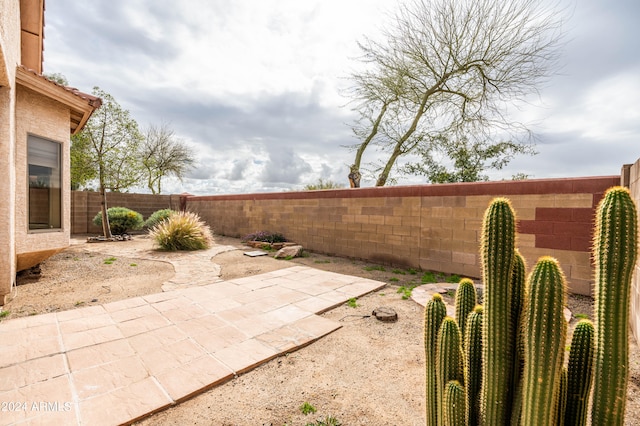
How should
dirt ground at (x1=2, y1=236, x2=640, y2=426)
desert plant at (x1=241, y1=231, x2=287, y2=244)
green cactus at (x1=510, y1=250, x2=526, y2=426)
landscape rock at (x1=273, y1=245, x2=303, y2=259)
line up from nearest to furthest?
green cactus at (x1=510, y1=250, x2=526, y2=426) < dirt ground at (x1=2, y1=236, x2=640, y2=426) < landscape rock at (x1=273, y1=245, x2=303, y2=259) < desert plant at (x1=241, y1=231, x2=287, y2=244)

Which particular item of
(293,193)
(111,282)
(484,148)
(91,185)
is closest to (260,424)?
(111,282)

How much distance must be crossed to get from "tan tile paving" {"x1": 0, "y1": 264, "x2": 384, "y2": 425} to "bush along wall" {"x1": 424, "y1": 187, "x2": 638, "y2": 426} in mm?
1764

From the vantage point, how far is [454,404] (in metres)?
1.30

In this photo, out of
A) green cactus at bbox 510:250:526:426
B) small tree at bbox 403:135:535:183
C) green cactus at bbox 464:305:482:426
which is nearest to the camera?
green cactus at bbox 510:250:526:426

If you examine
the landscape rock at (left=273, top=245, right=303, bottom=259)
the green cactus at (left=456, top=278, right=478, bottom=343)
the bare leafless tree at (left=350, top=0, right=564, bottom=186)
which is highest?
the bare leafless tree at (left=350, top=0, right=564, bottom=186)

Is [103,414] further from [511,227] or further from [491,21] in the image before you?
[491,21]

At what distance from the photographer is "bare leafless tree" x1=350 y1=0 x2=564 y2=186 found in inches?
325

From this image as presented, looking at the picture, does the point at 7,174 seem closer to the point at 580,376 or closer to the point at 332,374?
the point at 332,374

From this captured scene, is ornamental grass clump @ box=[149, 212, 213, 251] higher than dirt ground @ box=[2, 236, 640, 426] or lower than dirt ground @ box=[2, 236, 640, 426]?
higher

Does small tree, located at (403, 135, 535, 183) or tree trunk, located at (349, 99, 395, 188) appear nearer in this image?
small tree, located at (403, 135, 535, 183)

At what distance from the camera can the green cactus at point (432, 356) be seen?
1.49m

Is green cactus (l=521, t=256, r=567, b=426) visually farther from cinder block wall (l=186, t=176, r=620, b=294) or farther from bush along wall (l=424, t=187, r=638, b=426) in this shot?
cinder block wall (l=186, t=176, r=620, b=294)

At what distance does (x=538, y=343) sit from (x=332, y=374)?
168 cm

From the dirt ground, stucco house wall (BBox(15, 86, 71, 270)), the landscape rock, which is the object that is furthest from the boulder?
stucco house wall (BBox(15, 86, 71, 270))
